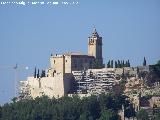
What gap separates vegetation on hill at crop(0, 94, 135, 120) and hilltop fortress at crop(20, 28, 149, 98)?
1654 mm

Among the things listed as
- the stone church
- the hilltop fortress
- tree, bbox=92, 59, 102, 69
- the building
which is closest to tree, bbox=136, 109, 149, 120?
the hilltop fortress

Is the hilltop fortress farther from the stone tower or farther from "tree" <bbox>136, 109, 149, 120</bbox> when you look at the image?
"tree" <bbox>136, 109, 149, 120</bbox>

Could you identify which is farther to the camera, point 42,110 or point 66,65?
point 66,65

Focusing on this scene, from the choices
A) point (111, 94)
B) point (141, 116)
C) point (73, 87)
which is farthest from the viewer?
point (73, 87)

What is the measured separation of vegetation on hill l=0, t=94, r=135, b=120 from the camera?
191 feet

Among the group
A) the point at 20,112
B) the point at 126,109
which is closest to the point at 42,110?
the point at 20,112

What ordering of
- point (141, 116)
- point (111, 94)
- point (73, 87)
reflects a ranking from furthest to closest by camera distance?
point (73, 87)
point (111, 94)
point (141, 116)

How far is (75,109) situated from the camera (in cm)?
5928

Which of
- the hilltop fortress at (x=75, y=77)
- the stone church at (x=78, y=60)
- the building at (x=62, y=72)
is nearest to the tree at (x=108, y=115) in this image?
the hilltop fortress at (x=75, y=77)

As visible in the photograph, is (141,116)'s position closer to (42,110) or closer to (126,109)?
(126,109)

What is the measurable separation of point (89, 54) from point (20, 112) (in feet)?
24.9

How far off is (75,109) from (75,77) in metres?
4.35

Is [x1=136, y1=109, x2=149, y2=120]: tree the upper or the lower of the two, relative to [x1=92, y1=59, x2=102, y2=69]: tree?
lower

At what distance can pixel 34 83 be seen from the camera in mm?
64250
